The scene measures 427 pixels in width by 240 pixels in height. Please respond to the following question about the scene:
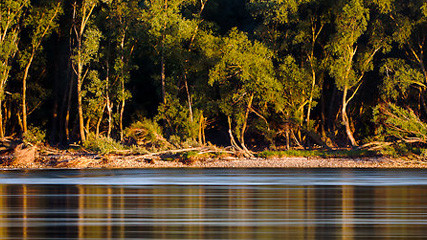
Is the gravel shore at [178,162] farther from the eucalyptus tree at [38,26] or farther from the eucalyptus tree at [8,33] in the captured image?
the eucalyptus tree at [38,26]

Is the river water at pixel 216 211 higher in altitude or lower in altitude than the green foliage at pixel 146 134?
lower

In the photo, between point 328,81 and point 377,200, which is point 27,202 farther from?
point 328,81

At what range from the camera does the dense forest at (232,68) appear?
1606 inches

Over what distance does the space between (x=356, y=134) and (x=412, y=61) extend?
20.5 feet

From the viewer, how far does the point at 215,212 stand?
15.3 m

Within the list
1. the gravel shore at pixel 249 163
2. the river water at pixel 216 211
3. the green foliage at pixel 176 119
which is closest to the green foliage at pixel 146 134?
the gravel shore at pixel 249 163

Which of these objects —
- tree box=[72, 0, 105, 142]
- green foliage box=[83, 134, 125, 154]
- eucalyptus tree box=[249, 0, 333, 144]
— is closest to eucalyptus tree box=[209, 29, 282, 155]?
eucalyptus tree box=[249, 0, 333, 144]

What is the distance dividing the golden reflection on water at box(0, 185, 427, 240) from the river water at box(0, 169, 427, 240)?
15mm

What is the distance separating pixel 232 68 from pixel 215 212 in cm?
2659

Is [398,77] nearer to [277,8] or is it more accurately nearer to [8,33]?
[277,8]

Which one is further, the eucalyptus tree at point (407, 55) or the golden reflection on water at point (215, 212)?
the eucalyptus tree at point (407, 55)

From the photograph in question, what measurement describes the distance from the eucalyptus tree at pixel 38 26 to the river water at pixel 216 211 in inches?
939

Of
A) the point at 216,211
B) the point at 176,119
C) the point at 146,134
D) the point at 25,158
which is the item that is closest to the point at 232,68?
the point at 176,119

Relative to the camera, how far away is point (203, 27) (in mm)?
45406
